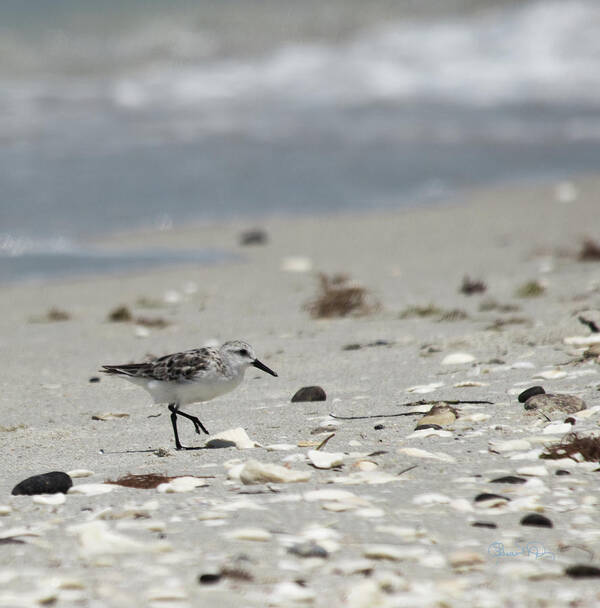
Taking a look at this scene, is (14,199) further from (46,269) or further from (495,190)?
(495,190)

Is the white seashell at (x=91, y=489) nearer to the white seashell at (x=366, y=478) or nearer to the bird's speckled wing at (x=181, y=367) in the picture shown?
the white seashell at (x=366, y=478)

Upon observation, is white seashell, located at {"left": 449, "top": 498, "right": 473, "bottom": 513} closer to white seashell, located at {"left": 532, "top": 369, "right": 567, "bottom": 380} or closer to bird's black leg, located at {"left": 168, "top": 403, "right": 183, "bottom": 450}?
bird's black leg, located at {"left": 168, "top": 403, "right": 183, "bottom": 450}

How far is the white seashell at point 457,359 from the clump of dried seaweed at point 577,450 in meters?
2.07

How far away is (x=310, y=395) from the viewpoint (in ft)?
20.0

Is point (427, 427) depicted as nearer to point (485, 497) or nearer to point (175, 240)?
point (485, 497)

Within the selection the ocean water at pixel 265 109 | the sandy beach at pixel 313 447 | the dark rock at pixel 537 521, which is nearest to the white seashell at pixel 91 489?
the sandy beach at pixel 313 447

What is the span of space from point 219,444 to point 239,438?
0.10 meters

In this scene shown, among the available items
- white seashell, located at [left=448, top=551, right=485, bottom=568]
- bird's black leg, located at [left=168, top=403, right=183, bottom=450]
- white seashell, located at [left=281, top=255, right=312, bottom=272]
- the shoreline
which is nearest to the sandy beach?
white seashell, located at [left=448, top=551, right=485, bottom=568]

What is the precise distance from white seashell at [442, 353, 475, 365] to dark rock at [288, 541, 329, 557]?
129 inches

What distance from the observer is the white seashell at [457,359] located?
6.76 m

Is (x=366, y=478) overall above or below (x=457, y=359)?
below

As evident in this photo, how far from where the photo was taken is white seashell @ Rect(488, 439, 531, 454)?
477 centimetres

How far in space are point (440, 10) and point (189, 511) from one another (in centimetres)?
3079

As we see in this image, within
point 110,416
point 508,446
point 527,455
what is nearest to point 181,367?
point 110,416
